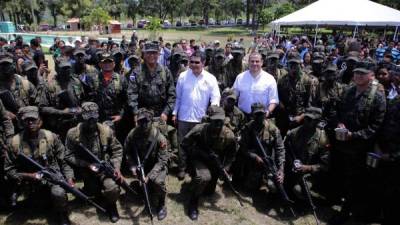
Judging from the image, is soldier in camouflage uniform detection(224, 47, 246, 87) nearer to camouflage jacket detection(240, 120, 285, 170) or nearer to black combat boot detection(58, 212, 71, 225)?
camouflage jacket detection(240, 120, 285, 170)

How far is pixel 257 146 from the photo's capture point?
5.86m

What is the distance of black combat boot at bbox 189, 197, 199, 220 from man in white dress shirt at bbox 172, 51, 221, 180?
1.04 meters

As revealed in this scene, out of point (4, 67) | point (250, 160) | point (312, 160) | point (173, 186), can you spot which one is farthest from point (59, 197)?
point (312, 160)

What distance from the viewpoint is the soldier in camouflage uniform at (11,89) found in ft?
20.2

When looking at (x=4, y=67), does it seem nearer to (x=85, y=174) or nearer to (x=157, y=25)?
(x=85, y=174)

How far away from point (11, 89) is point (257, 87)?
4.65 metres

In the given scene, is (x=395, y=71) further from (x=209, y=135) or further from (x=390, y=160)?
(x=209, y=135)

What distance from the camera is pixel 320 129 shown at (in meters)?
5.87

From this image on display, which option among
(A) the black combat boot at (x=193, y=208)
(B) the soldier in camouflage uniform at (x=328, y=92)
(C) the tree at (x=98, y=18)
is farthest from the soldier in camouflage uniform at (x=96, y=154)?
(C) the tree at (x=98, y=18)

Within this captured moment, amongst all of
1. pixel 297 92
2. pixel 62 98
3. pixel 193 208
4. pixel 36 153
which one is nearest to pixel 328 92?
pixel 297 92

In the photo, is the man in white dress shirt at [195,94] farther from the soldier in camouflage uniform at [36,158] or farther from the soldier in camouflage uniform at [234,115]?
the soldier in camouflage uniform at [36,158]

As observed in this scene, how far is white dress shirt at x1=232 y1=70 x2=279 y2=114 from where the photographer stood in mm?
6398

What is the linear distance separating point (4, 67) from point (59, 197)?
2817 millimetres

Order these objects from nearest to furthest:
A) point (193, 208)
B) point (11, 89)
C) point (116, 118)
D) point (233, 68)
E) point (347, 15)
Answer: point (193, 208) → point (11, 89) → point (116, 118) → point (233, 68) → point (347, 15)
